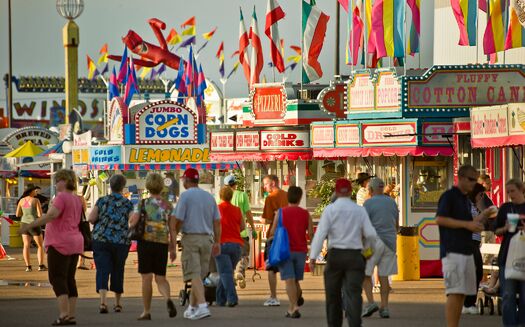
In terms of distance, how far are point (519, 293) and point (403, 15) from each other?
1536cm

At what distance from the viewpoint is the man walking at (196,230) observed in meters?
16.8

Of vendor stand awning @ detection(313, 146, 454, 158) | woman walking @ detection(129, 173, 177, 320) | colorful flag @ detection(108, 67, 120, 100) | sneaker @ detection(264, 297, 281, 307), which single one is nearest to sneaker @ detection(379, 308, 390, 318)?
sneaker @ detection(264, 297, 281, 307)

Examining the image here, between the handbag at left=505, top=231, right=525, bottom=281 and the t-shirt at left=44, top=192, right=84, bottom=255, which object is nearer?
the handbag at left=505, top=231, right=525, bottom=281

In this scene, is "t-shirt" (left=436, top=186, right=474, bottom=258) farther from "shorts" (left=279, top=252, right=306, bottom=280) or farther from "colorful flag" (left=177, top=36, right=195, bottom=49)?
"colorful flag" (left=177, top=36, right=195, bottom=49)

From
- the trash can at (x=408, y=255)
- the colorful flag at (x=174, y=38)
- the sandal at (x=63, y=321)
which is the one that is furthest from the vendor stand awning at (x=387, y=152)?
the colorful flag at (x=174, y=38)

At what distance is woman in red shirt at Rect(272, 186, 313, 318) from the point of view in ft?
56.7

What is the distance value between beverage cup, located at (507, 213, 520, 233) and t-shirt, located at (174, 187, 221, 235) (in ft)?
14.2

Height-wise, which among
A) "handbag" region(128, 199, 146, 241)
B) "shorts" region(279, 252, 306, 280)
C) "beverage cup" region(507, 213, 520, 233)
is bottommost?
"shorts" region(279, 252, 306, 280)

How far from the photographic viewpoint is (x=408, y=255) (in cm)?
2433

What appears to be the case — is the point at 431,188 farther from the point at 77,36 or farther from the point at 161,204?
the point at 77,36

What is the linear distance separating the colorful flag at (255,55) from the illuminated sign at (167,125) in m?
2.65

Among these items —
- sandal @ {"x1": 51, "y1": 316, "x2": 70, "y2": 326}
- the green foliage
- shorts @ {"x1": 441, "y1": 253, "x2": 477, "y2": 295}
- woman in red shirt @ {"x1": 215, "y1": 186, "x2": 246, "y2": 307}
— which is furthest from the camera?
the green foliage

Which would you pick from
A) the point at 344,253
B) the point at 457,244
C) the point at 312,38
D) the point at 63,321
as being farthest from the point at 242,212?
the point at 312,38

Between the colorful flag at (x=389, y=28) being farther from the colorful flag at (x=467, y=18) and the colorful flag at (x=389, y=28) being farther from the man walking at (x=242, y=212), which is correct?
the man walking at (x=242, y=212)
